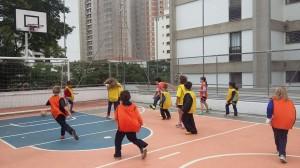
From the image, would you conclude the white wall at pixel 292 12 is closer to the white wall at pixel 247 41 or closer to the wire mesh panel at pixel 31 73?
the white wall at pixel 247 41

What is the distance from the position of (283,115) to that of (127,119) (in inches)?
134

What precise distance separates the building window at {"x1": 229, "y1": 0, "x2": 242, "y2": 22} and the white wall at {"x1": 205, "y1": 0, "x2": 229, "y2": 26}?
0.36 m

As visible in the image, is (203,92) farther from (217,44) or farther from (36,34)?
(36,34)

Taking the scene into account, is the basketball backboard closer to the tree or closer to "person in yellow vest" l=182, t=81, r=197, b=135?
the tree

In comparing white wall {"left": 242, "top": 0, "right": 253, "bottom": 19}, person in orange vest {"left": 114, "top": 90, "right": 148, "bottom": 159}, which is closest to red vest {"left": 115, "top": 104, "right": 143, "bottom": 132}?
person in orange vest {"left": 114, "top": 90, "right": 148, "bottom": 159}

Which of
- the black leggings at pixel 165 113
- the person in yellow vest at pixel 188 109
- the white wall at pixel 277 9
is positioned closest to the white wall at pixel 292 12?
the white wall at pixel 277 9

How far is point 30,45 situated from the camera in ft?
86.4

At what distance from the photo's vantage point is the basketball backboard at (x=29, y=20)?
2038cm

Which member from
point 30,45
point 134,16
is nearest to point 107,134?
point 30,45

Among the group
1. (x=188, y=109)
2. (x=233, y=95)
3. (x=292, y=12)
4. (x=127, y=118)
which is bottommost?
(x=188, y=109)

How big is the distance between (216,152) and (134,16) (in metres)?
40.3

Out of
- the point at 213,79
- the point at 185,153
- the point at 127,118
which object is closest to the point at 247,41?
the point at 213,79

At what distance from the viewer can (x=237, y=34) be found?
2802 cm

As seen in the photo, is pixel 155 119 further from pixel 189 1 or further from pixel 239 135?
pixel 189 1
